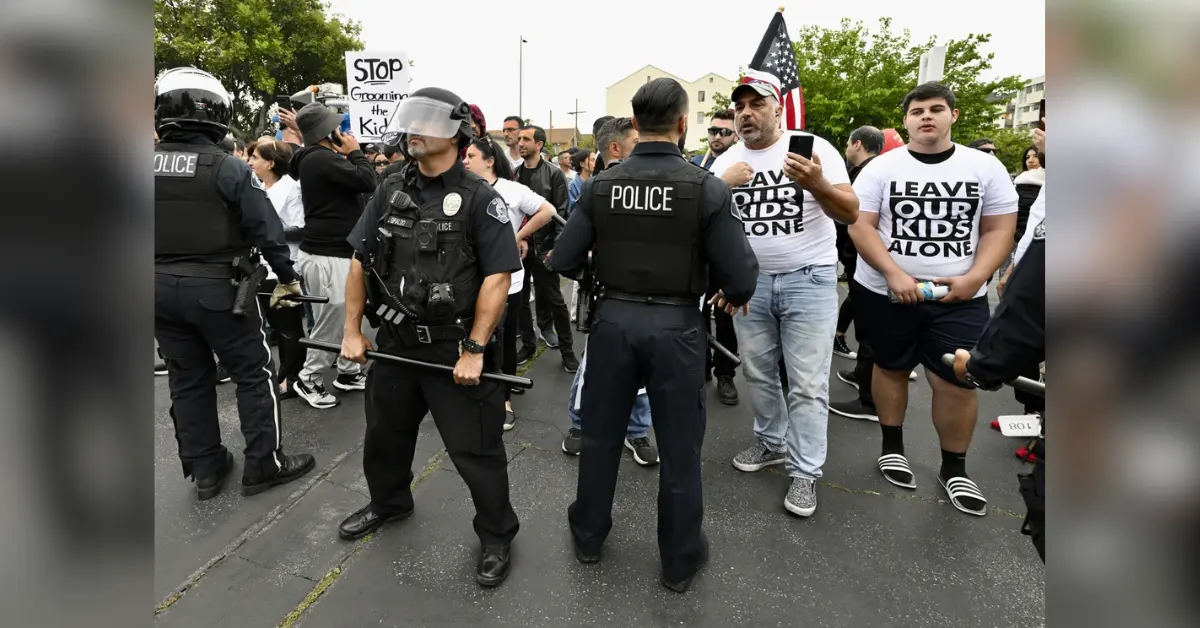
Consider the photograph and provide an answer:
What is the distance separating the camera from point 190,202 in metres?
2.88

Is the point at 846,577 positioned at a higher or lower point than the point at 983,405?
lower

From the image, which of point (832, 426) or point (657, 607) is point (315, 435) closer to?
point (657, 607)

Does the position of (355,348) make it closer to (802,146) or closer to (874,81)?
(802,146)

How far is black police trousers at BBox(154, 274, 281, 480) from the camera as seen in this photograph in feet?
9.63

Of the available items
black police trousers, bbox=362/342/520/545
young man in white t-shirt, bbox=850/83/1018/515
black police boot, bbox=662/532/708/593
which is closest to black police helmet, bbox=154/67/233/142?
black police trousers, bbox=362/342/520/545

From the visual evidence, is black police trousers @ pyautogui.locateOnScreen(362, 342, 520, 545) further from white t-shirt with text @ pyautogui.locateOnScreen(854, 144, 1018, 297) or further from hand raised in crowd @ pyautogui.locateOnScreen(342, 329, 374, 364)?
white t-shirt with text @ pyautogui.locateOnScreen(854, 144, 1018, 297)

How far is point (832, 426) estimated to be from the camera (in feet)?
13.7

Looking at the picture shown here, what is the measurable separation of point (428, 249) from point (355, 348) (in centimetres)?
58

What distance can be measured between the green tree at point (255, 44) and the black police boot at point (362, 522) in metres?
21.1

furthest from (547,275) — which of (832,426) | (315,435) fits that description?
(832,426)

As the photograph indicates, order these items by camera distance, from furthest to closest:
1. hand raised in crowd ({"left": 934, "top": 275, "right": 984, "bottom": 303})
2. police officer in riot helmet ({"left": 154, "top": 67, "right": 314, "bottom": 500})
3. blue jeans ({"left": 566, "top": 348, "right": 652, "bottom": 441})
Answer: blue jeans ({"left": 566, "top": 348, "right": 652, "bottom": 441}) → hand raised in crowd ({"left": 934, "top": 275, "right": 984, "bottom": 303}) → police officer in riot helmet ({"left": 154, "top": 67, "right": 314, "bottom": 500})

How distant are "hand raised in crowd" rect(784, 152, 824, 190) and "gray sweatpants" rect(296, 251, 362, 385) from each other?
10.4 ft

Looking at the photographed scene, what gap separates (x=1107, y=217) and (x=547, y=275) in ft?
15.9

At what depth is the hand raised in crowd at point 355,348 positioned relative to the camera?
8.67 feet
